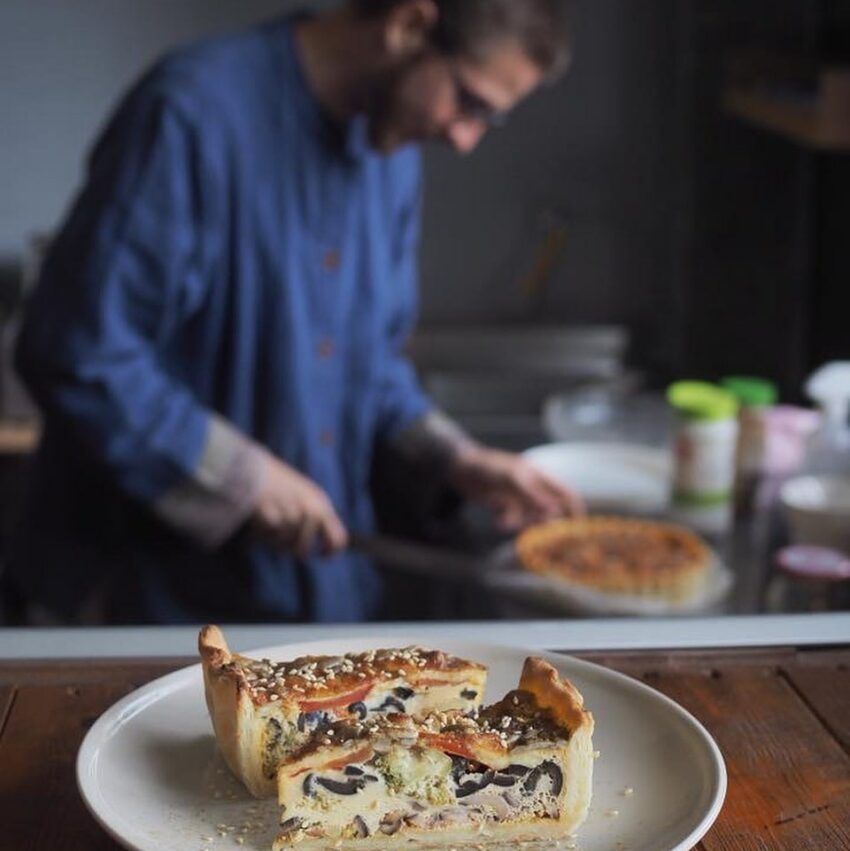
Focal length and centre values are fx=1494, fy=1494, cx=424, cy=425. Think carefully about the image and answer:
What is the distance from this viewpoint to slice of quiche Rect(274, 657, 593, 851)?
0.74 metres

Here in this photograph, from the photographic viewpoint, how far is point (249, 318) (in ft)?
6.49

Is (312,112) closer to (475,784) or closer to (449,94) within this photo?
(449,94)

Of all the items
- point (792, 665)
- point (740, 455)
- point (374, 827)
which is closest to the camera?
point (374, 827)

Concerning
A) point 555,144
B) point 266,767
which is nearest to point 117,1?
point 555,144

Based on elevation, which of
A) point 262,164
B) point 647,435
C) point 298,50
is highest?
point 298,50

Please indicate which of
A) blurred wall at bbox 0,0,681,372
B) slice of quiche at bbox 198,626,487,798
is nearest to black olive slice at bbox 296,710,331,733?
slice of quiche at bbox 198,626,487,798

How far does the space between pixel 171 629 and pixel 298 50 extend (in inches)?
43.9

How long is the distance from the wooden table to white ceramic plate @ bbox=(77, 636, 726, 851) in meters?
0.03

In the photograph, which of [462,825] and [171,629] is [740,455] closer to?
[171,629]

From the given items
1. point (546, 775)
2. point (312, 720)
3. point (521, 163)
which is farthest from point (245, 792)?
point (521, 163)

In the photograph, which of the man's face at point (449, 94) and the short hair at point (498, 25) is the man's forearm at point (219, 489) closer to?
the man's face at point (449, 94)

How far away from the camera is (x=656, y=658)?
3.39ft

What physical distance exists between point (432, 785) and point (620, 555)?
3.43 feet

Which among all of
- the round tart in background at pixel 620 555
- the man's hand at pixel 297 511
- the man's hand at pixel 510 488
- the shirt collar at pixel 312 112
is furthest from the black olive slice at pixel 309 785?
the shirt collar at pixel 312 112
